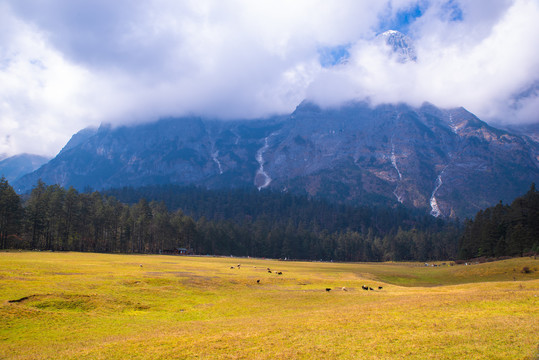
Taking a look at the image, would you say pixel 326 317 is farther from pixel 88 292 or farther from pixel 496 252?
pixel 496 252

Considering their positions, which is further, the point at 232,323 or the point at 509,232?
the point at 509,232

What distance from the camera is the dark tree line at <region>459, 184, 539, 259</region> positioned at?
111 metres

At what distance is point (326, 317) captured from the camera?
3077 cm

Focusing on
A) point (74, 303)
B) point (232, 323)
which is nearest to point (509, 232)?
point (232, 323)

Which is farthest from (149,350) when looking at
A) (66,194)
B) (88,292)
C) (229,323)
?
(66,194)

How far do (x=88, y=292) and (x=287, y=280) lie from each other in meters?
36.6

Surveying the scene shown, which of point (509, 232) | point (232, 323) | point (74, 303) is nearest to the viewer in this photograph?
point (232, 323)

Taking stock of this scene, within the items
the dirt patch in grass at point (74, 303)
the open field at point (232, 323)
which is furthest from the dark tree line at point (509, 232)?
the dirt patch in grass at point (74, 303)

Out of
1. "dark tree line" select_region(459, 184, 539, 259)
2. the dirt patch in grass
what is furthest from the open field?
"dark tree line" select_region(459, 184, 539, 259)

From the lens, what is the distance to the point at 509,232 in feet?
397

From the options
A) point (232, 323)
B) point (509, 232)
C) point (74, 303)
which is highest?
point (509, 232)

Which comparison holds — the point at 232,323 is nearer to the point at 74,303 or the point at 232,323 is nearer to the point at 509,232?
the point at 74,303

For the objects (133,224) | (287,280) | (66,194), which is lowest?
(287,280)

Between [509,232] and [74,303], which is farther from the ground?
[509,232]
